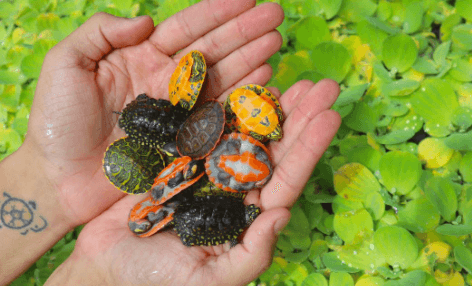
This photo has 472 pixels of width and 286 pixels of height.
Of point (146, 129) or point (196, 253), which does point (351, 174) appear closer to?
point (196, 253)

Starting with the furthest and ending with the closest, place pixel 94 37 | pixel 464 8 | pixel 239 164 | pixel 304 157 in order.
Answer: pixel 464 8 → pixel 94 37 → pixel 239 164 → pixel 304 157

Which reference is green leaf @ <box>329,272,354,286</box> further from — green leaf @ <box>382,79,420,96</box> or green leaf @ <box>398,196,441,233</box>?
green leaf @ <box>382,79,420,96</box>

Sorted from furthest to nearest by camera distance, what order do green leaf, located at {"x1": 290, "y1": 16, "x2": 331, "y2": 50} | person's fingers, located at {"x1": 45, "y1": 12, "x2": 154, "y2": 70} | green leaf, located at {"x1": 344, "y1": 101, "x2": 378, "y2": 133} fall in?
green leaf, located at {"x1": 290, "y1": 16, "x2": 331, "y2": 50} < green leaf, located at {"x1": 344, "y1": 101, "x2": 378, "y2": 133} < person's fingers, located at {"x1": 45, "y1": 12, "x2": 154, "y2": 70}

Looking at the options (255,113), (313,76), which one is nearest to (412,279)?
(255,113)

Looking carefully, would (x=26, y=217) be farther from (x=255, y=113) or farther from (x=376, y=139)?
(x=376, y=139)

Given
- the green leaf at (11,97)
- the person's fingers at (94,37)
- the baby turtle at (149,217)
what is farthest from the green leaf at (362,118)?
the green leaf at (11,97)

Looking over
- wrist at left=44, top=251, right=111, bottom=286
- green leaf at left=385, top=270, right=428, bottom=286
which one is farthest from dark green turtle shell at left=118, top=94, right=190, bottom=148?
green leaf at left=385, top=270, right=428, bottom=286
